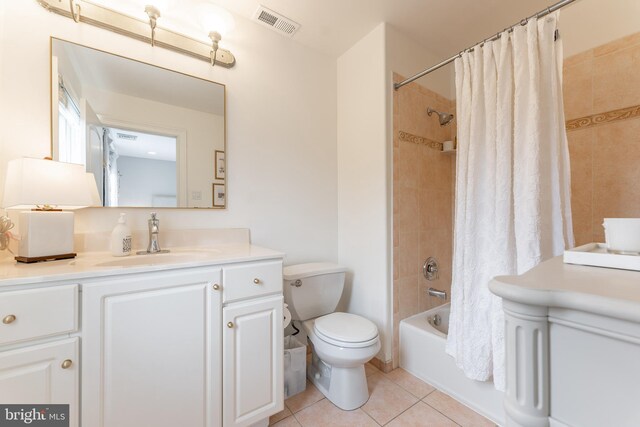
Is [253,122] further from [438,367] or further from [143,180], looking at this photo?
[438,367]

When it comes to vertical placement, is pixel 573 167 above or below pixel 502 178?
above

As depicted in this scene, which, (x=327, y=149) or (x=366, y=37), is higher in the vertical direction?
(x=366, y=37)

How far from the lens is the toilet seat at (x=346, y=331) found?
1.36m

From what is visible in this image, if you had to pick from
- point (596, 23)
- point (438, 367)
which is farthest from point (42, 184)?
point (596, 23)

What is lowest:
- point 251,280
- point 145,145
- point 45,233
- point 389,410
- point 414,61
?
point 389,410

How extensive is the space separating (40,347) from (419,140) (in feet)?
7.30

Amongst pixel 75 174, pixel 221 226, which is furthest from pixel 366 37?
pixel 75 174

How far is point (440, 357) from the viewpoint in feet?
5.15

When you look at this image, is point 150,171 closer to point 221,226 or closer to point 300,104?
point 221,226

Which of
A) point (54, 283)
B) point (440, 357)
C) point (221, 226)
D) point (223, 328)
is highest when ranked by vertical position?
point (221, 226)

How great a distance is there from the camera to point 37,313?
78 cm

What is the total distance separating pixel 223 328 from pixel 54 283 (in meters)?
0.58
